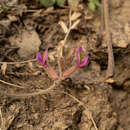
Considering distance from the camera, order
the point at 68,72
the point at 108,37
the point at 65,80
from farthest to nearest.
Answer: the point at 108,37, the point at 65,80, the point at 68,72

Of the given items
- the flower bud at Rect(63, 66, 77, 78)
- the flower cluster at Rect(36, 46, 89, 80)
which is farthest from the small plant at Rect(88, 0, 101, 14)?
the flower bud at Rect(63, 66, 77, 78)

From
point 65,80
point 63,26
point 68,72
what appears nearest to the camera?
point 68,72

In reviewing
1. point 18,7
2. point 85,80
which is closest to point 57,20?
point 18,7

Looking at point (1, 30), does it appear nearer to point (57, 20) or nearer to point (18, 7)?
point (18, 7)

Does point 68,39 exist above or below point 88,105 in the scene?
above

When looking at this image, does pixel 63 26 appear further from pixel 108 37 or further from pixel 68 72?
pixel 68 72

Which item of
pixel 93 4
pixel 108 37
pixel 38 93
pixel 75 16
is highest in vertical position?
pixel 93 4

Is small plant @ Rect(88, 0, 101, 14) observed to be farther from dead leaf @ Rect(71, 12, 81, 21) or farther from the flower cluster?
the flower cluster

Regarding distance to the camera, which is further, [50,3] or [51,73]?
[50,3]

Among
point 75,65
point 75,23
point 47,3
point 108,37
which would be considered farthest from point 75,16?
point 75,65
